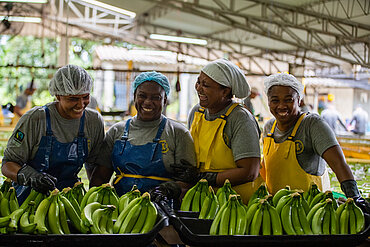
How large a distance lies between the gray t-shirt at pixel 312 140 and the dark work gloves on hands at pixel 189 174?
698mm

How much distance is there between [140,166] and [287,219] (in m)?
1.06

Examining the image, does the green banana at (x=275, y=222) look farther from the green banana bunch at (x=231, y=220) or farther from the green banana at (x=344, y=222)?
the green banana at (x=344, y=222)

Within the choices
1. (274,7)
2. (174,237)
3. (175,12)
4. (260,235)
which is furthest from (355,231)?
(175,12)

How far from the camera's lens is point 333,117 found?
11695mm

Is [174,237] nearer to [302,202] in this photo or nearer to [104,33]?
[302,202]

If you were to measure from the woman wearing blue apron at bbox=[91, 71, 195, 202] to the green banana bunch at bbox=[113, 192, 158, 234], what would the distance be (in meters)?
0.69

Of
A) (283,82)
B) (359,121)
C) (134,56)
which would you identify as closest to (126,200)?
(283,82)

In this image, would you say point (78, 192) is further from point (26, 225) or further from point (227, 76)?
point (227, 76)

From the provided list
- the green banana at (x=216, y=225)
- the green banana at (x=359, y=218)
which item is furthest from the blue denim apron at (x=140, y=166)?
the green banana at (x=359, y=218)

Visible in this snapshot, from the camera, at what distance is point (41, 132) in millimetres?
2693

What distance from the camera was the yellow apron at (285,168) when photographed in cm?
287

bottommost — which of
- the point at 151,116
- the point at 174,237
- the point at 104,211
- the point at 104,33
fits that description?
the point at 174,237

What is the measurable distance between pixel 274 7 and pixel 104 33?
7.76 metres

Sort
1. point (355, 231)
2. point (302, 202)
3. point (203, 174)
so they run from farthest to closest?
point (203, 174), point (302, 202), point (355, 231)
